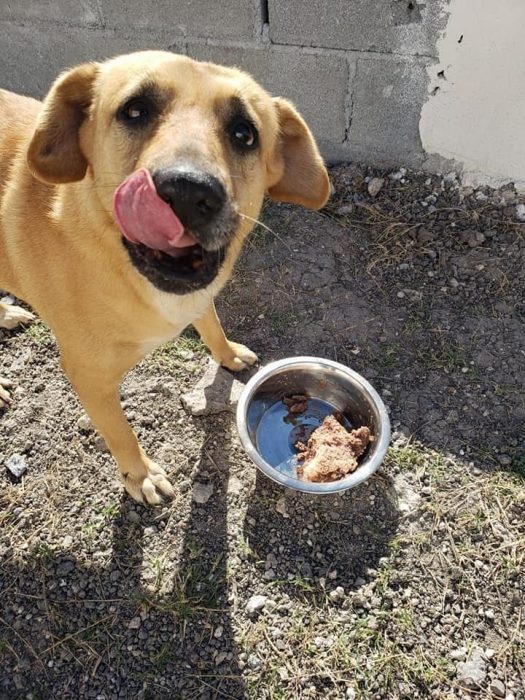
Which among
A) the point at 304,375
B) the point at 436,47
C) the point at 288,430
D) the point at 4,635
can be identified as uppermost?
the point at 436,47

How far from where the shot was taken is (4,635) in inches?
89.4

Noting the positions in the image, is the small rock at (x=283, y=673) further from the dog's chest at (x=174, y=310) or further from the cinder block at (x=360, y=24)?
the cinder block at (x=360, y=24)

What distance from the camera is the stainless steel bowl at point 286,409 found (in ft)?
8.41

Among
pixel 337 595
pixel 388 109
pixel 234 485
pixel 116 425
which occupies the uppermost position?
pixel 388 109

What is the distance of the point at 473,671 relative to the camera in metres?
2.15

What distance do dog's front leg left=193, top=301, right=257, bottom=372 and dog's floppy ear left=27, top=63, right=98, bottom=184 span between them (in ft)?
3.29

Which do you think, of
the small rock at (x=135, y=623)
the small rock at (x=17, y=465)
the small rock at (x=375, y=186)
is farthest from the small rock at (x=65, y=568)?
the small rock at (x=375, y=186)

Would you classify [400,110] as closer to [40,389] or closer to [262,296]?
[262,296]

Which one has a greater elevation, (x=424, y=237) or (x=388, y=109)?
(x=388, y=109)

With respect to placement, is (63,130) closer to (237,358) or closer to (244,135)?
(244,135)

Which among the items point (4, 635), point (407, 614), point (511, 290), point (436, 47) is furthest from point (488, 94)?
point (4, 635)

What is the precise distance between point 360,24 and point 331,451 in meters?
2.41

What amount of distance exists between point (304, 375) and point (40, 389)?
1379 millimetres

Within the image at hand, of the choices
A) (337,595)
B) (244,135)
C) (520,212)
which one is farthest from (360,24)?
(337,595)
